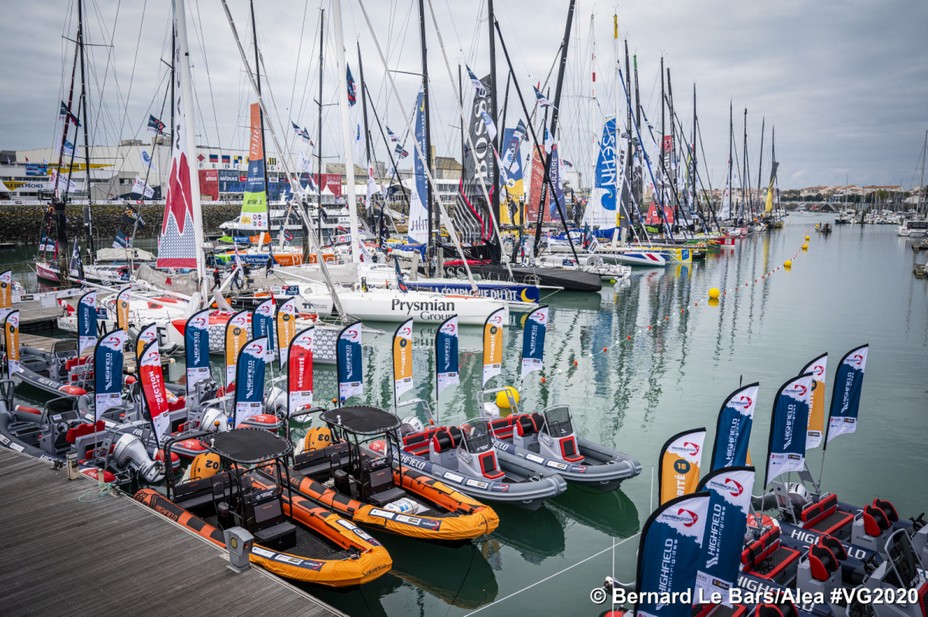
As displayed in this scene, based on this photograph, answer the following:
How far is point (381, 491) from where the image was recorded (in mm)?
11312

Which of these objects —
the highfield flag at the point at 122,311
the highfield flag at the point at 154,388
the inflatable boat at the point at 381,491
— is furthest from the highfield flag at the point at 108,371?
the highfield flag at the point at 122,311

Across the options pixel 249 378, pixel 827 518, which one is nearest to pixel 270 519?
pixel 249 378

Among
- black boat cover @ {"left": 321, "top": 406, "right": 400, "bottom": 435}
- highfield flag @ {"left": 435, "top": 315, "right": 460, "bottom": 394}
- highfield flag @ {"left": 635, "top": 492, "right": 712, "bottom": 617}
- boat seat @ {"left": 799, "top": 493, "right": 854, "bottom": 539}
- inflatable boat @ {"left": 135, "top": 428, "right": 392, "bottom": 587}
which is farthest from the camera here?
highfield flag @ {"left": 435, "top": 315, "right": 460, "bottom": 394}

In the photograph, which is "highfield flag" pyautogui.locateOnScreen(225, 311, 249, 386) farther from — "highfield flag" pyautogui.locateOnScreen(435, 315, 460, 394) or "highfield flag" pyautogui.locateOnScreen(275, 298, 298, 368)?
"highfield flag" pyautogui.locateOnScreen(435, 315, 460, 394)

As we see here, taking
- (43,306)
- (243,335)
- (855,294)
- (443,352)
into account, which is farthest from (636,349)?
(43,306)

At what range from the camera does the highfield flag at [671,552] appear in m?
6.53

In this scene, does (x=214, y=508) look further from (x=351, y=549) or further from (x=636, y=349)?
(x=636, y=349)

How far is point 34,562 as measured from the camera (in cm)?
820

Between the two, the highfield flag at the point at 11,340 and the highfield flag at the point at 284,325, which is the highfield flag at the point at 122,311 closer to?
the highfield flag at the point at 11,340

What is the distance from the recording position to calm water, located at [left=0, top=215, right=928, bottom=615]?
10.4 meters

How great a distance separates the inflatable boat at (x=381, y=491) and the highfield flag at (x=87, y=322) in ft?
38.4

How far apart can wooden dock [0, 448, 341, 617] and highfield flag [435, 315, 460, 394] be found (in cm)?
749

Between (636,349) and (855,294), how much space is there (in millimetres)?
21373

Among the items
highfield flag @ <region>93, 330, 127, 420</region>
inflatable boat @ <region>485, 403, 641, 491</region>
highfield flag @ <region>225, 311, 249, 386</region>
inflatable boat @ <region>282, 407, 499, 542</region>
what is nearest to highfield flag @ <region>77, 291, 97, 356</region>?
highfield flag @ <region>225, 311, 249, 386</region>
